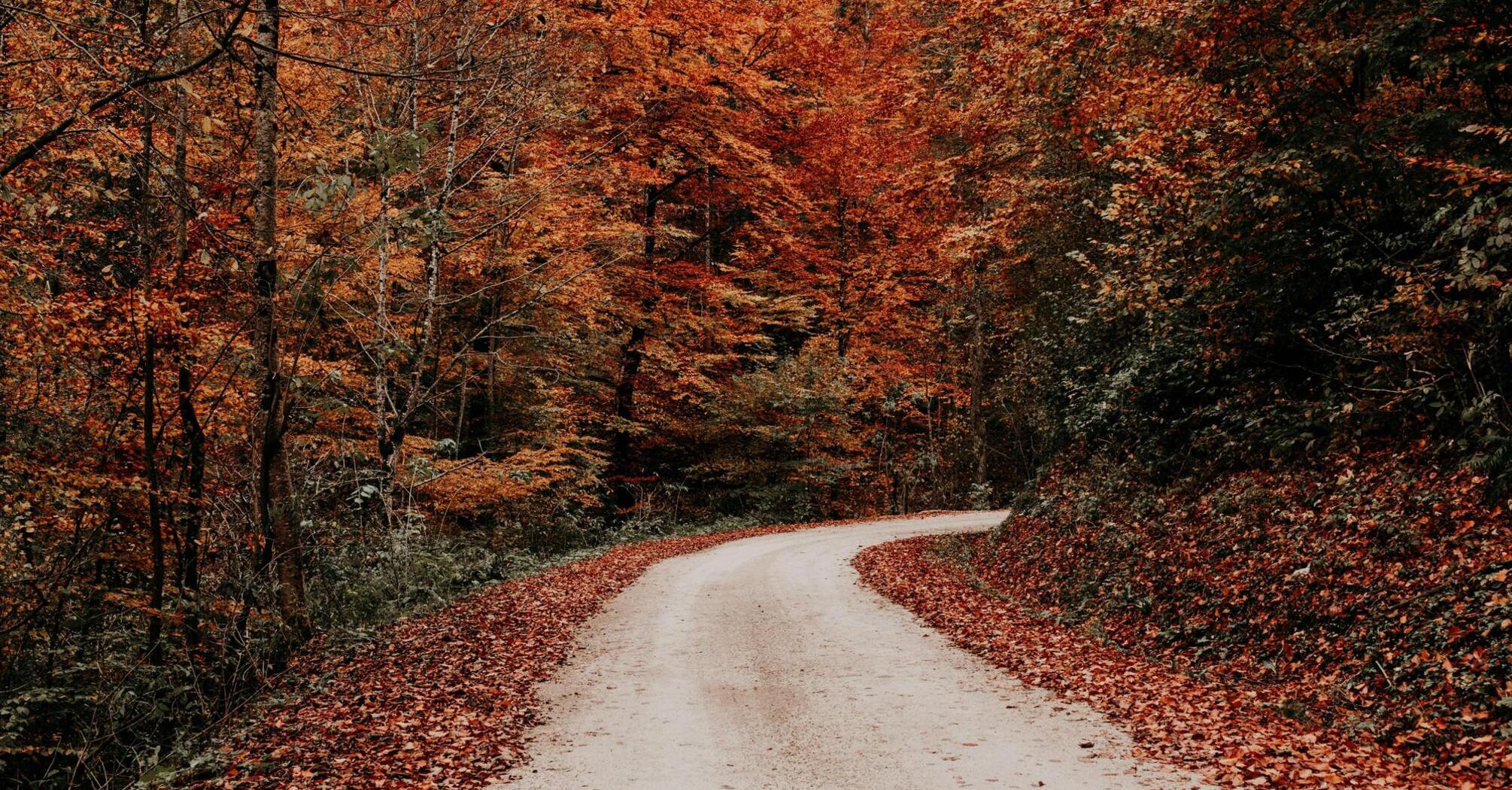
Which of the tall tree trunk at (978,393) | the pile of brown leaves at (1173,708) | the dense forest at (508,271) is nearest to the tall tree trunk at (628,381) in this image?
the dense forest at (508,271)

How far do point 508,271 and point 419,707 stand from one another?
1193 cm

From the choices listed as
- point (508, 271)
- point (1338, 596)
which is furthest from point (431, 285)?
point (1338, 596)

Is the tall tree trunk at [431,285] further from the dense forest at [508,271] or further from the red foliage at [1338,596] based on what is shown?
the red foliage at [1338,596]

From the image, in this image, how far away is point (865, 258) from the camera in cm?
2994

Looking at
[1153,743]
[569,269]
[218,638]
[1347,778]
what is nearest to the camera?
[1347,778]

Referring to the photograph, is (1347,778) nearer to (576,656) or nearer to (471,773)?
(471,773)

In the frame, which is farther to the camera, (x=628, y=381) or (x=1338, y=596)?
(x=628, y=381)

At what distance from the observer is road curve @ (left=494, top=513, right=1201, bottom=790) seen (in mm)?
6496

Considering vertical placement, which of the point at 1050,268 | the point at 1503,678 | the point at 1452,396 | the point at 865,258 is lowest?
the point at 1503,678

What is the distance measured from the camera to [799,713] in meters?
8.09

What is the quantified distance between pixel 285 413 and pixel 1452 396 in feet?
39.9

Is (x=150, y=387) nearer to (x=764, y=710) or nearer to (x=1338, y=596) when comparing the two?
(x=764, y=710)

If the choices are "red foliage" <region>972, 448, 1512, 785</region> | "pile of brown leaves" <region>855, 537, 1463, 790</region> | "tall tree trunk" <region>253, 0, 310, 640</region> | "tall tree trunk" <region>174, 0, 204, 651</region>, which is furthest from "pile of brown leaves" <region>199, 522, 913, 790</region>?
"red foliage" <region>972, 448, 1512, 785</region>

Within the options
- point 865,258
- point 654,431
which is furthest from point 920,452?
point 654,431
